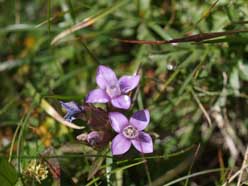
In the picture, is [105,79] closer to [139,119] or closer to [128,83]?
[128,83]

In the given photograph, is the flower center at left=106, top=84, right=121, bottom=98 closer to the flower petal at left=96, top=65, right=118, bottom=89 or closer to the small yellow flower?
the flower petal at left=96, top=65, right=118, bottom=89

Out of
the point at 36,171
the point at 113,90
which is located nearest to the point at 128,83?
the point at 113,90

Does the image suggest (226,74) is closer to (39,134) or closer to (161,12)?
(161,12)

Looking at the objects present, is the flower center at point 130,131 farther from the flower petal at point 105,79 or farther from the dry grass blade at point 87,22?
the dry grass blade at point 87,22

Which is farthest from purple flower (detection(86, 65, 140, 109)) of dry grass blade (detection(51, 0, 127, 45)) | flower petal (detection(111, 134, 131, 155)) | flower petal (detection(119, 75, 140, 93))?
dry grass blade (detection(51, 0, 127, 45))

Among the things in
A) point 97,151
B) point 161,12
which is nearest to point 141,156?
point 97,151

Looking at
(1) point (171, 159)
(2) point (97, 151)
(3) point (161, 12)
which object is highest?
Answer: (3) point (161, 12)

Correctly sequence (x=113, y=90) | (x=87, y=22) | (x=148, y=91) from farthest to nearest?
1. (x=148, y=91)
2. (x=87, y=22)
3. (x=113, y=90)
